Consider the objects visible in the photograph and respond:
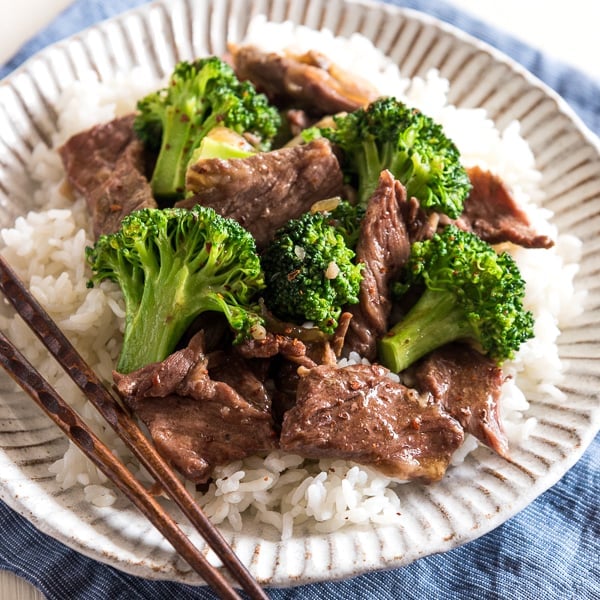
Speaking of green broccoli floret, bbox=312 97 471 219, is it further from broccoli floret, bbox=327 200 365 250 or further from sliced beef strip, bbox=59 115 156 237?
sliced beef strip, bbox=59 115 156 237

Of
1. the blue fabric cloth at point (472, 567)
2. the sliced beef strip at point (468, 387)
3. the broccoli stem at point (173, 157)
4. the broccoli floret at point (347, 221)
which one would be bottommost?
the blue fabric cloth at point (472, 567)

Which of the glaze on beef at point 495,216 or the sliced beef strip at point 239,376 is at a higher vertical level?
the glaze on beef at point 495,216

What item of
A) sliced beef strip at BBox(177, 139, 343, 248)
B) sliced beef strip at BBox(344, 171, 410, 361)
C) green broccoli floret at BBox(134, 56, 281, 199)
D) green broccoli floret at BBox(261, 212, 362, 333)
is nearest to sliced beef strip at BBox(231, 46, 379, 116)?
green broccoli floret at BBox(134, 56, 281, 199)

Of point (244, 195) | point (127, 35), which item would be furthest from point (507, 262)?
point (127, 35)

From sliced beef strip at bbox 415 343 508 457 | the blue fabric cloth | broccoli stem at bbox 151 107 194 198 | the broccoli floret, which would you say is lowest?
the blue fabric cloth

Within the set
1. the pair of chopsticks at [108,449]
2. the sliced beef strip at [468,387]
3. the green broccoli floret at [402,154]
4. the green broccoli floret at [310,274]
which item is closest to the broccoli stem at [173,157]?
the green broccoli floret at [402,154]

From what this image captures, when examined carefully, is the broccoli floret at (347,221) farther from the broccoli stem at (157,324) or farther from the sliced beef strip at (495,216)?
the broccoli stem at (157,324)

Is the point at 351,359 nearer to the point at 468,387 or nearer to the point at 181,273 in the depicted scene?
the point at 468,387

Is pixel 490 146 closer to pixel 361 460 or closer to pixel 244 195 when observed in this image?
pixel 244 195
